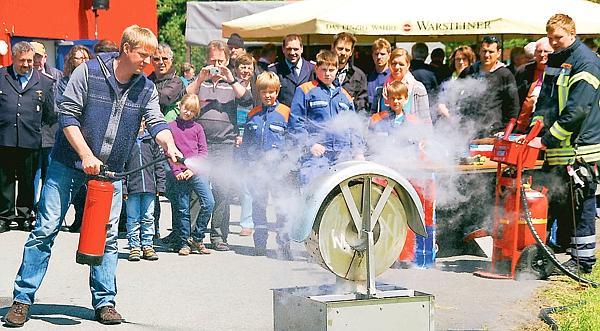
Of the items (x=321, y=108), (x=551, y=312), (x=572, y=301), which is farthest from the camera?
(x=321, y=108)

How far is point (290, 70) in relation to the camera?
12.0 m

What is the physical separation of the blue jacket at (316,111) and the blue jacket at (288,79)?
5.48ft

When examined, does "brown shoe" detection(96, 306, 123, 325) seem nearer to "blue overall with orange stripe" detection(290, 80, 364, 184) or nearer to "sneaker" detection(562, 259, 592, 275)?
"blue overall with orange stripe" detection(290, 80, 364, 184)

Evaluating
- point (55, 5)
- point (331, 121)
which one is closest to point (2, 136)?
point (331, 121)

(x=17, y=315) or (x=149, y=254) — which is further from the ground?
(x=17, y=315)

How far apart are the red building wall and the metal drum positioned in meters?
13.7

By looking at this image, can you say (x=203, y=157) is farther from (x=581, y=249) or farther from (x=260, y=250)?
(x=581, y=249)

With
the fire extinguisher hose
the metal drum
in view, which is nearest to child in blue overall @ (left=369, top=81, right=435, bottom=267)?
the fire extinguisher hose

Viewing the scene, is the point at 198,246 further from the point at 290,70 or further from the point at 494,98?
the point at 494,98

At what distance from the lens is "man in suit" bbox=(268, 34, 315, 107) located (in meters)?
11.9

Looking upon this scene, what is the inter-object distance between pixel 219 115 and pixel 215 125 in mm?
122

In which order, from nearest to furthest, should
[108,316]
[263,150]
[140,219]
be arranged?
1. [108,316]
2. [263,150]
3. [140,219]

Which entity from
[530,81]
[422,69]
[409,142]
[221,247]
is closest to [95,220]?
[409,142]

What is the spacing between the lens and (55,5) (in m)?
22.0
